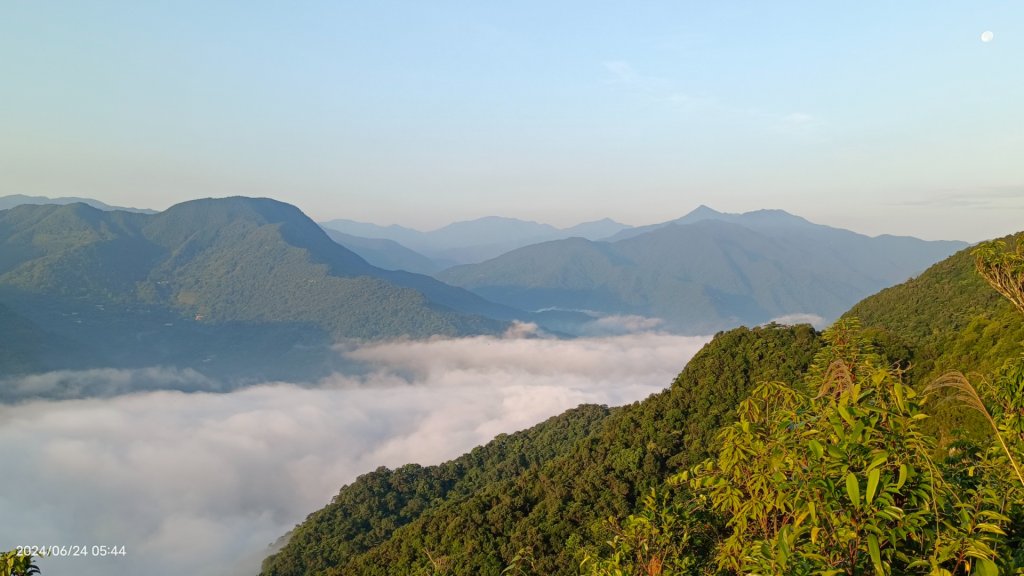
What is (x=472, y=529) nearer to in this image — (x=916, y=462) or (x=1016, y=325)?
(x=1016, y=325)

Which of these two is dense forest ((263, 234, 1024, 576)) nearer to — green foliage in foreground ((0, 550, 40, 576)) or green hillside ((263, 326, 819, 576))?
green hillside ((263, 326, 819, 576))

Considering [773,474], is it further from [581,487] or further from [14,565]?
[581,487]

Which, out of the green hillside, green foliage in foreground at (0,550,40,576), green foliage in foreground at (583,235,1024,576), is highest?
green foliage in foreground at (583,235,1024,576)

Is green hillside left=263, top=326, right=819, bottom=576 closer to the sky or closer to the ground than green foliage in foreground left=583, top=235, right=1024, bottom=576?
closer to the ground

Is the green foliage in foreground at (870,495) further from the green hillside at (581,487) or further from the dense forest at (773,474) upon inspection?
the green hillside at (581,487)

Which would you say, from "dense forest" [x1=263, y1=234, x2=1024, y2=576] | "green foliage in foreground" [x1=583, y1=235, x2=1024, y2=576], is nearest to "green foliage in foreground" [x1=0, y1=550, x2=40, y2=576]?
"dense forest" [x1=263, y1=234, x2=1024, y2=576]

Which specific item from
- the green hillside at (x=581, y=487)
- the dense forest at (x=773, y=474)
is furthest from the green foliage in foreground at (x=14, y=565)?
the green hillside at (x=581, y=487)

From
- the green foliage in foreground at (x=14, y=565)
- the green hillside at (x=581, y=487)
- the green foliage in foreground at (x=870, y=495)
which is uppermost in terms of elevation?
the green foliage in foreground at (x=870, y=495)

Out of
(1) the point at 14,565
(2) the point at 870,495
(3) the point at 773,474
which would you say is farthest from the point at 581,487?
(2) the point at 870,495

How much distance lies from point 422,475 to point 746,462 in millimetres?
62310

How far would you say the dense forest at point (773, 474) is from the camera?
3504 mm

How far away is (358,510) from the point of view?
2233 inches

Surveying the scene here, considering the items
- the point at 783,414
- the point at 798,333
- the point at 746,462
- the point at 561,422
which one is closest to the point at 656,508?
the point at 746,462

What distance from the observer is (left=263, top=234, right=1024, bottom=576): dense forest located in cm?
350
